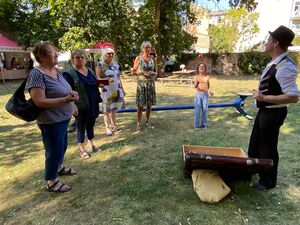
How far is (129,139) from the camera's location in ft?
17.0

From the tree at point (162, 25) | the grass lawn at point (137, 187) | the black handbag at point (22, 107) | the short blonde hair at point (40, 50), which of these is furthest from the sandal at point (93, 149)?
the tree at point (162, 25)

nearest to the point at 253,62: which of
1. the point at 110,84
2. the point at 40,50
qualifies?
the point at 110,84

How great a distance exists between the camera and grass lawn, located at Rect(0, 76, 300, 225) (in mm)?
2795

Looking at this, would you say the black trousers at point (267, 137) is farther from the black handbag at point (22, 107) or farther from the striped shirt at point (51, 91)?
the black handbag at point (22, 107)

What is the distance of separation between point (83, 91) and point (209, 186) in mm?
2166

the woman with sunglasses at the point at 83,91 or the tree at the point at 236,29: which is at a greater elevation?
the tree at the point at 236,29

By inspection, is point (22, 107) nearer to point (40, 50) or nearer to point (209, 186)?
point (40, 50)

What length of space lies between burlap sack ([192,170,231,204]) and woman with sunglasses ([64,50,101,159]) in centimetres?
184

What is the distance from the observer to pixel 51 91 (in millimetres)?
2863

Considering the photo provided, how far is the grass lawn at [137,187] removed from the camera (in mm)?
2795

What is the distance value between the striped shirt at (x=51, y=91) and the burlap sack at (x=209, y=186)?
1.67 metres

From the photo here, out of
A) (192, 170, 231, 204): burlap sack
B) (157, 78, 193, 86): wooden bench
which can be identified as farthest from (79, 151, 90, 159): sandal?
(157, 78, 193, 86): wooden bench

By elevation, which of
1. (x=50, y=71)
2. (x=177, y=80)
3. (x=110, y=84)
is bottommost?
(x=177, y=80)

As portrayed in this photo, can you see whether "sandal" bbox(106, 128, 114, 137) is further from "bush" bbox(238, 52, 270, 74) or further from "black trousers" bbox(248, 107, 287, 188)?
"bush" bbox(238, 52, 270, 74)
